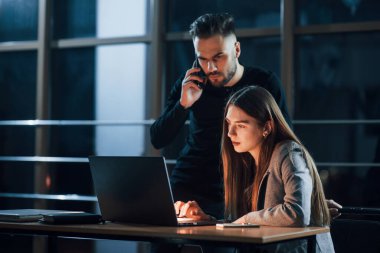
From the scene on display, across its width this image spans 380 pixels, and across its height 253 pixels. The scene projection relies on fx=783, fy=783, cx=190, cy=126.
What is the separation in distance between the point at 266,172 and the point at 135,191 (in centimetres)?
46

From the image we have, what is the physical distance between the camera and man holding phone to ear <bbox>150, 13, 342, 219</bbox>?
312 cm

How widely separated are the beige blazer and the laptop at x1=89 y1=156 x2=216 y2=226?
196mm

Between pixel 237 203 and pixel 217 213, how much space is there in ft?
1.08

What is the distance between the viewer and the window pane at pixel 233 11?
204 inches

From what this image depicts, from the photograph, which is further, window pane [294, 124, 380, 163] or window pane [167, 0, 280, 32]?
window pane [167, 0, 280, 32]

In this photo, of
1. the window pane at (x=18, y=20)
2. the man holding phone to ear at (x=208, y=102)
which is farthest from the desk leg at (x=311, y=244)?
the window pane at (x=18, y=20)

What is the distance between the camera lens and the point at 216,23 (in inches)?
124

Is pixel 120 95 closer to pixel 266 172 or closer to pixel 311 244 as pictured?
pixel 266 172

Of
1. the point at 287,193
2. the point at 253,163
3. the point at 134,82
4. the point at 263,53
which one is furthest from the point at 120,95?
the point at 287,193

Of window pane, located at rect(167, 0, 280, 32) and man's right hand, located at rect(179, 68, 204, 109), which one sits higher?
window pane, located at rect(167, 0, 280, 32)

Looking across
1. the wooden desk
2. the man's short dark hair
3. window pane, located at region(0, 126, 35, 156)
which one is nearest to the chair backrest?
the wooden desk

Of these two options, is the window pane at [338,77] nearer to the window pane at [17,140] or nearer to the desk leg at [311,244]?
the window pane at [17,140]

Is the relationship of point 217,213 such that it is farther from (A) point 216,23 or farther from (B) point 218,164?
(A) point 216,23

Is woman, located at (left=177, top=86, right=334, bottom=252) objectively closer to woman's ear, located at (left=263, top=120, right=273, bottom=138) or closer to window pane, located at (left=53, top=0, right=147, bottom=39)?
woman's ear, located at (left=263, top=120, right=273, bottom=138)
